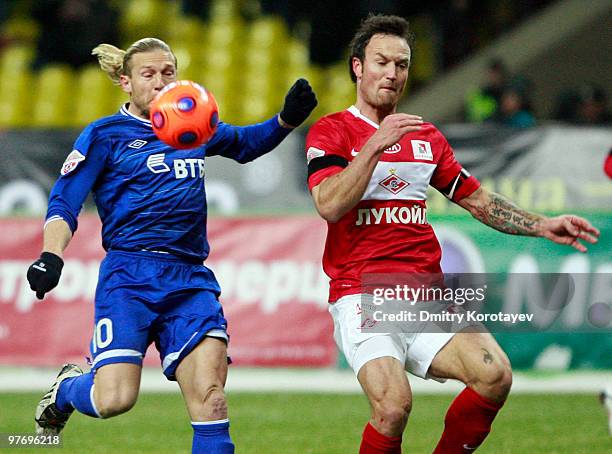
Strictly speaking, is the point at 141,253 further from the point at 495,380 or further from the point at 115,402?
the point at 495,380

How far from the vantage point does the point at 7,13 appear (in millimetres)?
18719

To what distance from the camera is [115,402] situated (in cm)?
567

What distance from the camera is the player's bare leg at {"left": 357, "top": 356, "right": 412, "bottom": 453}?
5.36 m

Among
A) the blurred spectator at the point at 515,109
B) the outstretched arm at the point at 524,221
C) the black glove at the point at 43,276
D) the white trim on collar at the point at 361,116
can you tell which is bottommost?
the black glove at the point at 43,276

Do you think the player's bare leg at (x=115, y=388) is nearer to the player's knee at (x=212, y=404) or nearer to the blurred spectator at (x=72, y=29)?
the player's knee at (x=212, y=404)

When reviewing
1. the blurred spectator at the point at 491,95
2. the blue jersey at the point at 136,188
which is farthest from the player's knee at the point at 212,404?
the blurred spectator at the point at 491,95

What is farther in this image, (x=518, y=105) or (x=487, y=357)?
(x=518, y=105)

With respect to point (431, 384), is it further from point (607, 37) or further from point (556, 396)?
point (607, 37)

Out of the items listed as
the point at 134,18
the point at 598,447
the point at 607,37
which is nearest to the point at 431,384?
the point at 598,447

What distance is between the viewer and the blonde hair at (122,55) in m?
6.07

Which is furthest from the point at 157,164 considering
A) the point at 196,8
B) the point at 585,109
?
the point at 196,8

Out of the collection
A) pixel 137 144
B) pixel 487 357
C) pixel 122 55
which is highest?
pixel 122 55

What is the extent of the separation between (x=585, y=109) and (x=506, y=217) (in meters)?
7.63

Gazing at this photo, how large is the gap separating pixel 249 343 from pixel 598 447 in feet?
16.4
